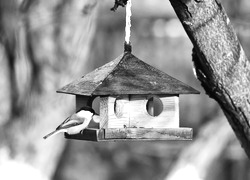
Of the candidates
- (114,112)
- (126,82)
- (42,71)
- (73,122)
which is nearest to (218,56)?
(126,82)

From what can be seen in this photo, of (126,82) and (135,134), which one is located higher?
(126,82)

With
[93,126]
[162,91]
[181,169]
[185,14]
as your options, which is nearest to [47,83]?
[181,169]

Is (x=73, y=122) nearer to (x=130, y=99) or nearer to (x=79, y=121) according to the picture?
(x=79, y=121)

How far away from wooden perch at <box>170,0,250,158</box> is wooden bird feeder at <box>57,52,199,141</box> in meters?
0.29

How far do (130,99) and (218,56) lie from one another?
2.13ft

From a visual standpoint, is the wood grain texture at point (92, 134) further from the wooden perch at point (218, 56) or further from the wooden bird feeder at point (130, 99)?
the wooden perch at point (218, 56)

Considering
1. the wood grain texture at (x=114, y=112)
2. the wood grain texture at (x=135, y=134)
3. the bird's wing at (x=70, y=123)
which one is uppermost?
the wood grain texture at (x=114, y=112)

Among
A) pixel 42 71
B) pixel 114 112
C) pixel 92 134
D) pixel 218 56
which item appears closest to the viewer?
pixel 218 56

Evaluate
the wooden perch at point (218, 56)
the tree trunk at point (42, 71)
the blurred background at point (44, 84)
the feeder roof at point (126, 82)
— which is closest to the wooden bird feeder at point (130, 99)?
the feeder roof at point (126, 82)

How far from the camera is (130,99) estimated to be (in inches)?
138

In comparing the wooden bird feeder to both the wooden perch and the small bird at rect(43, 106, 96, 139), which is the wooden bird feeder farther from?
the wooden perch

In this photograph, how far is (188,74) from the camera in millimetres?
11430

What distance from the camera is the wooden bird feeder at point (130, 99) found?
10.9 ft

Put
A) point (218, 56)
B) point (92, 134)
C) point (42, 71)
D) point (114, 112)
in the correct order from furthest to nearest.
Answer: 1. point (42, 71)
2. point (114, 112)
3. point (92, 134)
4. point (218, 56)
